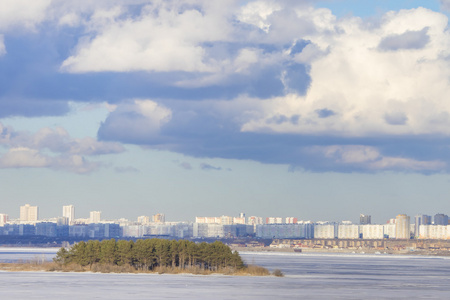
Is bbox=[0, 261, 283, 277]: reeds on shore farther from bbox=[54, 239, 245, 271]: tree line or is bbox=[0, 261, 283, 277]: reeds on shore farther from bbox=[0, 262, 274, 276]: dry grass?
bbox=[54, 239, 245, 271]: tree line

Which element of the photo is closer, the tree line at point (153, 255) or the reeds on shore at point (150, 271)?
the reeds on shore at point (150, 271)

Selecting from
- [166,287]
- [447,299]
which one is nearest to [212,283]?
[166,287]

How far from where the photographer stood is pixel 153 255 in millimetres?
130125

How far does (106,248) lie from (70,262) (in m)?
7.13

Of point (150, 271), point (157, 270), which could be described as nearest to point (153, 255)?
point (157, 270)

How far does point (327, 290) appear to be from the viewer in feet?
308

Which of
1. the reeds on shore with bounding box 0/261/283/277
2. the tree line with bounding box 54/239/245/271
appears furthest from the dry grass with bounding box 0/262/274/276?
the tree line with bounding box 54/239/245/271

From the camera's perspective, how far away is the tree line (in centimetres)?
12975

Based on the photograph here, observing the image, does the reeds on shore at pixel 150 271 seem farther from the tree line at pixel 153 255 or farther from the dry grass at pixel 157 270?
the tree line at pixel 153 255

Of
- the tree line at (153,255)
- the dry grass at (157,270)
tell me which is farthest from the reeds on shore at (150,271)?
the tree line at (153,255)

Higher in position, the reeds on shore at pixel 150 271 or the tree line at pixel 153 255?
the tree line at pixel 153 255

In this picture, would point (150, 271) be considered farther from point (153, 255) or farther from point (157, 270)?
point (153, 255)

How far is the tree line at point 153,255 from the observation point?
130 metres

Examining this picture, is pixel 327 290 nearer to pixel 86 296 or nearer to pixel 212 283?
pixel 212 283
